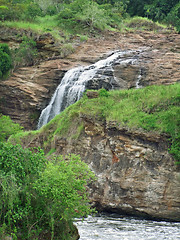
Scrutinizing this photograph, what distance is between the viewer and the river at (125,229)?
10.5 m

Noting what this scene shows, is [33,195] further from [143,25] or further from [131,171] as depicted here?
[143,25]

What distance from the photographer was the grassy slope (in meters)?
13.4

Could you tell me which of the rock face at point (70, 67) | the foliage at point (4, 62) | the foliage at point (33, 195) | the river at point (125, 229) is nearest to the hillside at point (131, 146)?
the river at point (125, 229)

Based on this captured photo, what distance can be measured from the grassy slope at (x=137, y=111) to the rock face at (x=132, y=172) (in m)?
0.38

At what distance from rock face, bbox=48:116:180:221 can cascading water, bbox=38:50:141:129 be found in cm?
980

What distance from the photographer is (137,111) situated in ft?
48.3

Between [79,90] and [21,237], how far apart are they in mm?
17091

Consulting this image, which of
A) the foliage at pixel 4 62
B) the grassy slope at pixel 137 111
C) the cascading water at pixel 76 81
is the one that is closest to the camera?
the grassy slope at pixel 137 111

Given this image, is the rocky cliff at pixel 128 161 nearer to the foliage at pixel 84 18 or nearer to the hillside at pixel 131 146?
the hillside at pixel 131 146

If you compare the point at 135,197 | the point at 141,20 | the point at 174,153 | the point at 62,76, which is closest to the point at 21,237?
the point at 135,197

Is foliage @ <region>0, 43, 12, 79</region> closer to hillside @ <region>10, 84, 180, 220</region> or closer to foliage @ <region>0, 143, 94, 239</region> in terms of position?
hillside @ <region>10, 84, 180, 220</region>

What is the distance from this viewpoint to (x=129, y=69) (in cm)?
2548

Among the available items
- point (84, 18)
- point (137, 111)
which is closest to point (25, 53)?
point (84, 18)

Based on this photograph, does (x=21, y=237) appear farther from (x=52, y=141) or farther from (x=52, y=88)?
(x=52, y=88)
